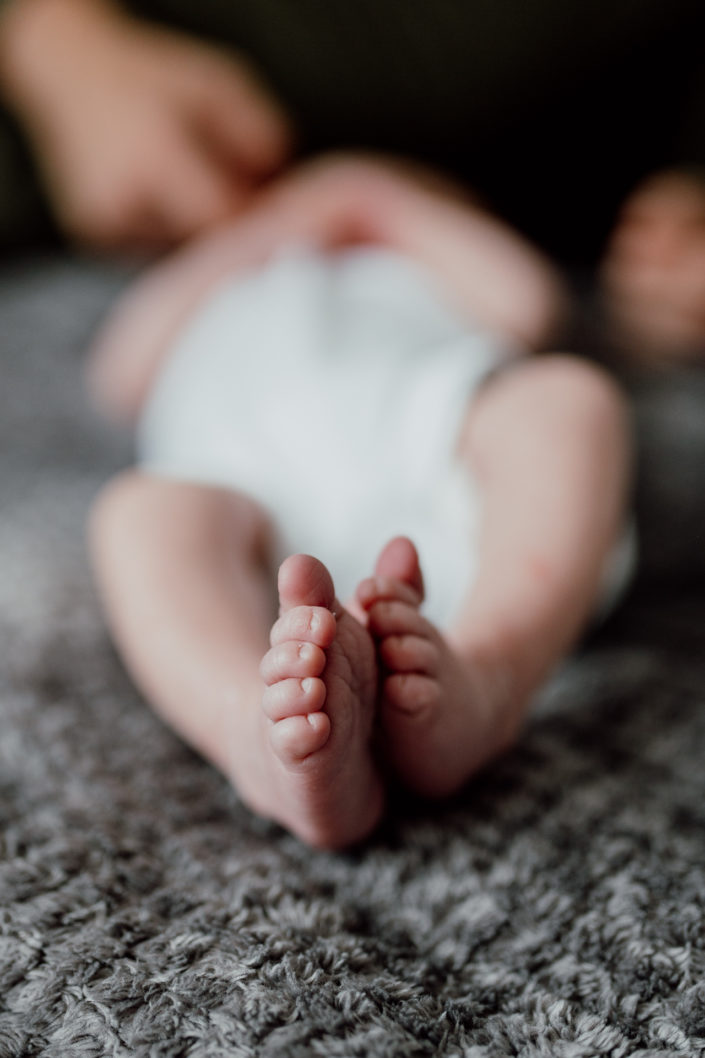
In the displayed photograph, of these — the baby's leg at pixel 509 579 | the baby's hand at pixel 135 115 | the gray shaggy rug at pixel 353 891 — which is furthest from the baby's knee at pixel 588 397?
the baby's hand at pixel 135 115

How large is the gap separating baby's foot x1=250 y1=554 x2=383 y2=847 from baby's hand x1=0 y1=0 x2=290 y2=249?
821mm

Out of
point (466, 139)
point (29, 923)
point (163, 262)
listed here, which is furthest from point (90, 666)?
point (466, 139)

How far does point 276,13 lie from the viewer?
1102 millimetres

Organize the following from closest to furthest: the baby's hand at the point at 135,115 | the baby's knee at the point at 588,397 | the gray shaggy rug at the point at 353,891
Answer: the gray shaggy rug at the point at 353,891, the baby's knee at the point at 588,397, the baby's hand at the point at 135,115

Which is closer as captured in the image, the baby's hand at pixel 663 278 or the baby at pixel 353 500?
the baby at pixel 353 500

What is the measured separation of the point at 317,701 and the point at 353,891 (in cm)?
12

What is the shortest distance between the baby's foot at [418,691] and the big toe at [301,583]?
4 centimetres

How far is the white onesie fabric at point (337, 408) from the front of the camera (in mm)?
555

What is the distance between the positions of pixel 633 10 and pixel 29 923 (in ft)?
3.88

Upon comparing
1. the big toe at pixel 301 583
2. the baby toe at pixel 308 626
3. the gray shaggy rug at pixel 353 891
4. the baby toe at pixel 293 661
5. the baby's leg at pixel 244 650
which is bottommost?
the gray shaggy rug at pixel 353 891

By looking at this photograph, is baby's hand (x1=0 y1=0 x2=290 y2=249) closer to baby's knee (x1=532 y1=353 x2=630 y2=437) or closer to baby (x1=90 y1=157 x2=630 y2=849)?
baby (x1=90 y1=157 x2=630 y2=849)

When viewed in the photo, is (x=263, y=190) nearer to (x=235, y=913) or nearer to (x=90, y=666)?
(x=90, y=666)

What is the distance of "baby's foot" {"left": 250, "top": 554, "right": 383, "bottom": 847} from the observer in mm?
310

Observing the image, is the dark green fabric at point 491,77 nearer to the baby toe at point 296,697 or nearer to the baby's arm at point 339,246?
the baby's arm at point 339,246
